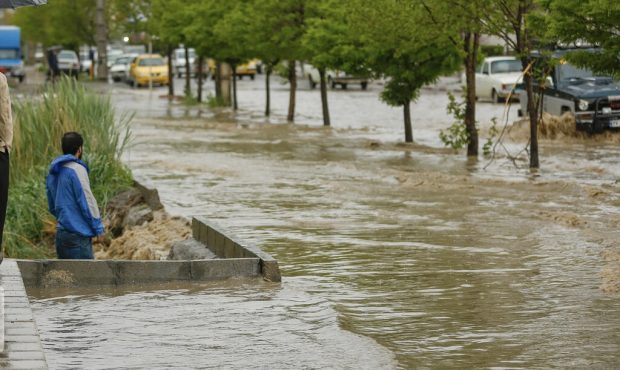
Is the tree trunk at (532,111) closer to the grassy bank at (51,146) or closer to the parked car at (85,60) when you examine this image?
the grassy bank at (51,146)

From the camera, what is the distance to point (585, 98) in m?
27.6

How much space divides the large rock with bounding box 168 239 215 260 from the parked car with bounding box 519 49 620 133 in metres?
14.5

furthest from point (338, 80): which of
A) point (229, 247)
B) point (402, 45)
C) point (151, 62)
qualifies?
point (229, 247)

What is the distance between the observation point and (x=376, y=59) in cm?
2753

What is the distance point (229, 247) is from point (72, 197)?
149 centimetres

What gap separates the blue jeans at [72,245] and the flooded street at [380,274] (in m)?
1.16

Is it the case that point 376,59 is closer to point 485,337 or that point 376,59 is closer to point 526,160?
point 526,160

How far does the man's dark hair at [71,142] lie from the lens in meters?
11.5

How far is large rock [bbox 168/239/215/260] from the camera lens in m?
13.0

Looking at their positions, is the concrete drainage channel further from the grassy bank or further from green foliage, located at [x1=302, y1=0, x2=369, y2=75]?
green foliage, located at [x1=302, y1=0, x2=369, y2=75]

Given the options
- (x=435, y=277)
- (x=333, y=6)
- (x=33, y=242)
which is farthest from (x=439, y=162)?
(x=435, y=277)

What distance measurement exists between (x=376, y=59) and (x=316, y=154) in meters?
2.62

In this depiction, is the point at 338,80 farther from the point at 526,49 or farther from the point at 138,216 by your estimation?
the point at 138,216

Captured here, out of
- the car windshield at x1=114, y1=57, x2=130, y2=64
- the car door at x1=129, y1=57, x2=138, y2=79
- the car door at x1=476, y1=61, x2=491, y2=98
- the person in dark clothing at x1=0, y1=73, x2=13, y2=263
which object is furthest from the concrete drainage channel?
the car windshield at x1=114, y1=57, x2=130, y2=64
